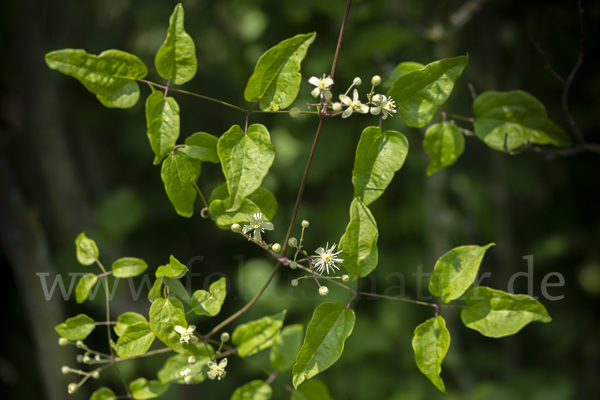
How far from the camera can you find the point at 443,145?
0.69 m

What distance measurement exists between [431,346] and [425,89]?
386mm

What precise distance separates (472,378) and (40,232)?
1.73 m

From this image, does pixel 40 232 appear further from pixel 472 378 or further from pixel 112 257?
pixel 472 378

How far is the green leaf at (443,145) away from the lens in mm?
680

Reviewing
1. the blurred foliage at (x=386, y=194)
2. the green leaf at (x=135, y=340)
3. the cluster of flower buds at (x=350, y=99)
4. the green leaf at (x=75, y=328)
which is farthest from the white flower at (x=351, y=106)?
the blurred foliage at (x=386, y=194)

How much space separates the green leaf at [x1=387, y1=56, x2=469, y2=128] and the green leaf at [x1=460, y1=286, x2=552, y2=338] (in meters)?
0.29

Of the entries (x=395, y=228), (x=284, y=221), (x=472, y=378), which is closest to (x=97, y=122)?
(x=284, y=221)

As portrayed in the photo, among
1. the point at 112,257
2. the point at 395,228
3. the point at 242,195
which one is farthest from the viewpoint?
the point at 395,228

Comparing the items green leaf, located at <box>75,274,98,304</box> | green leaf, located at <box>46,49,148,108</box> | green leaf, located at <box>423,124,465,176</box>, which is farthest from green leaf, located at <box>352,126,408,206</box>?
green leaf, located at <box>75,274,98,304</box>

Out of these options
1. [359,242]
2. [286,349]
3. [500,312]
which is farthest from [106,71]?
[500,312]

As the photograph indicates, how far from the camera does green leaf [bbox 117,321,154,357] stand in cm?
60

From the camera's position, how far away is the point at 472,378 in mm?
1615

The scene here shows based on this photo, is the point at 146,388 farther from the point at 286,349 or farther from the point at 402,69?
the point at 402,69

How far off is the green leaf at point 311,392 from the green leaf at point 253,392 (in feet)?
0.18
